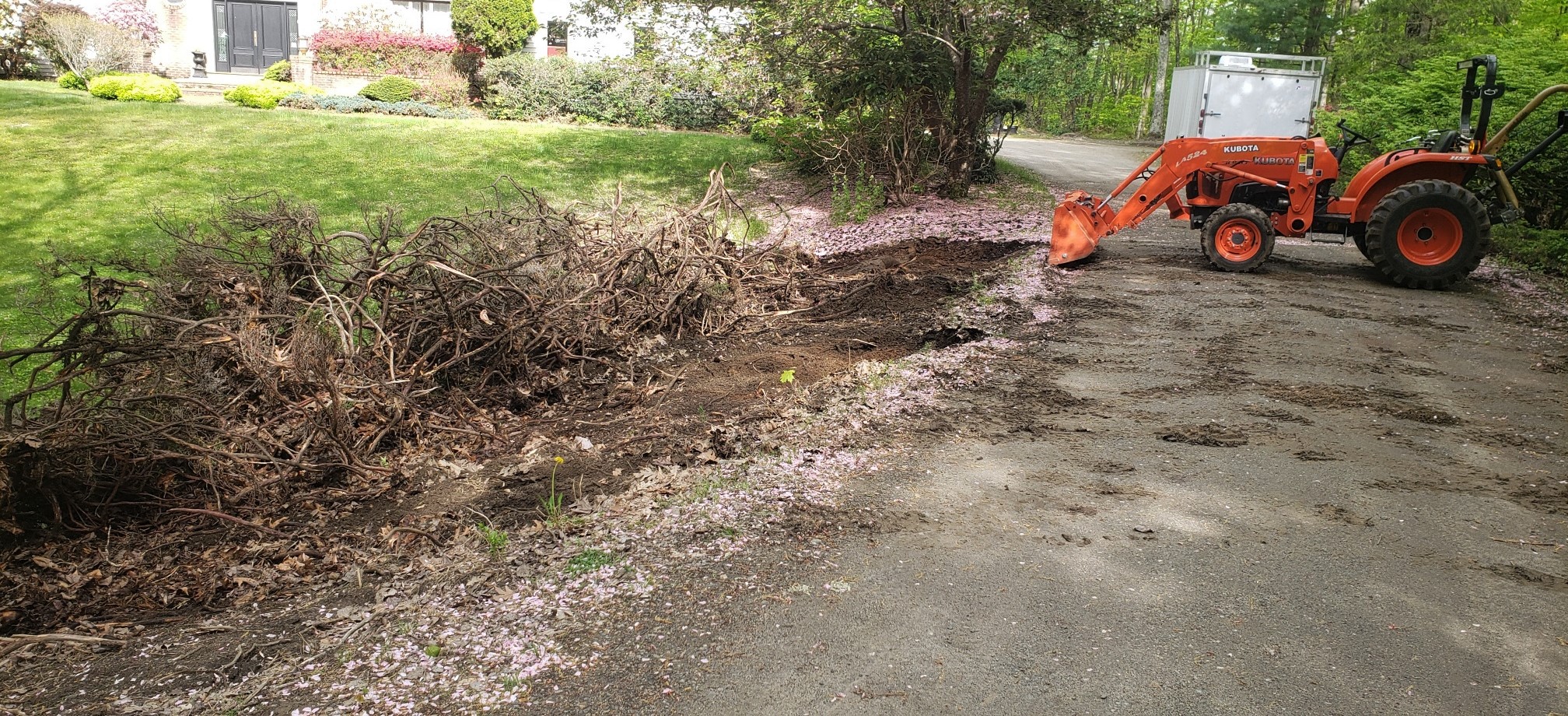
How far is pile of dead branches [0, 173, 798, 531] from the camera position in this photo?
4.59 meters

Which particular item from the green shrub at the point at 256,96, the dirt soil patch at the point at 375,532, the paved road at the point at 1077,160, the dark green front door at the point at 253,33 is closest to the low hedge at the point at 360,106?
the green shrub at the point at 256,96

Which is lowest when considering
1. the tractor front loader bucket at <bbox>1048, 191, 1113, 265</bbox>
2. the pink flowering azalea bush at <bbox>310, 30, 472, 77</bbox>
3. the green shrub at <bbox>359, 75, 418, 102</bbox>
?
the tractor front loader bucket at <bbox>1048, 191, 1113, 265</bbox>

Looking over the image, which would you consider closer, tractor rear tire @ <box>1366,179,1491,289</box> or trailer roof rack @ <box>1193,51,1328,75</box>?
tractor rear tire @ <box>1366,179,1491,289</box>

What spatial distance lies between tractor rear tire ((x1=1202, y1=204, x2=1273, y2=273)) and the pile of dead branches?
16.2 ft

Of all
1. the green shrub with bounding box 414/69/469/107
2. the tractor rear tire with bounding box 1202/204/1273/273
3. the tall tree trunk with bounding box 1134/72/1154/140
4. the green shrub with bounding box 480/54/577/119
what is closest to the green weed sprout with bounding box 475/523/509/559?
the tractor rear tire with bounding box 1202/204/1273/273

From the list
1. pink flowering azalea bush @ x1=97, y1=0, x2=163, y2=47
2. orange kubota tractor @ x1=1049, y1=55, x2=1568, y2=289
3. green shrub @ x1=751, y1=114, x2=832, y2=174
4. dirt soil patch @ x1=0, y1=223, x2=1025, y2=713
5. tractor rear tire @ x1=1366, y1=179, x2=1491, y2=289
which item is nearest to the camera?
dirt soil patch @ x1=0, y1=223, x2=1025, y2=713

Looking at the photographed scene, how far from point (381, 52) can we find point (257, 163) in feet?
43.1

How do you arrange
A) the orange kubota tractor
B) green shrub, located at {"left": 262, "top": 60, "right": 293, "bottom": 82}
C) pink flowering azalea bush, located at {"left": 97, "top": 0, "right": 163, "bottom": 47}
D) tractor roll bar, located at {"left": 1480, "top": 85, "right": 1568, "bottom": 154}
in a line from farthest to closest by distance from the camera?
pink flowering azalea bush, located at {"left": 97, "top": 0, "right": 163, "bottom": 47} < green shrub, located at {"left": 262, "top": 60, "right": 293, "bottom": 82} < the orange kubota tractor < tractor roll bar, located at {"left": 1480, "top": 85, "right": 1568, "bottom": 154}

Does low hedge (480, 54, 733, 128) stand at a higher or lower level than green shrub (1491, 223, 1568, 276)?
higher

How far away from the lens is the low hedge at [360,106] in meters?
20.9

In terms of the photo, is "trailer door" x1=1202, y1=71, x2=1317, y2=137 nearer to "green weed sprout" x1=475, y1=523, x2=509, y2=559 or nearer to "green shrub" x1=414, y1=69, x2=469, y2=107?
"green shrub" x1=414, y1=69, x2=469, y2=107

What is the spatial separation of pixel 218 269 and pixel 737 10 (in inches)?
390

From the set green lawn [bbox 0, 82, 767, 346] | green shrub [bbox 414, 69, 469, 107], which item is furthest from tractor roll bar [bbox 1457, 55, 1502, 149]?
green shrub [bbox 414, 69, 469, 107]

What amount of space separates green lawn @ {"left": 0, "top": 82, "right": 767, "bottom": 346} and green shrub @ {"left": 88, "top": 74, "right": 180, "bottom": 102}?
0.41 meters
